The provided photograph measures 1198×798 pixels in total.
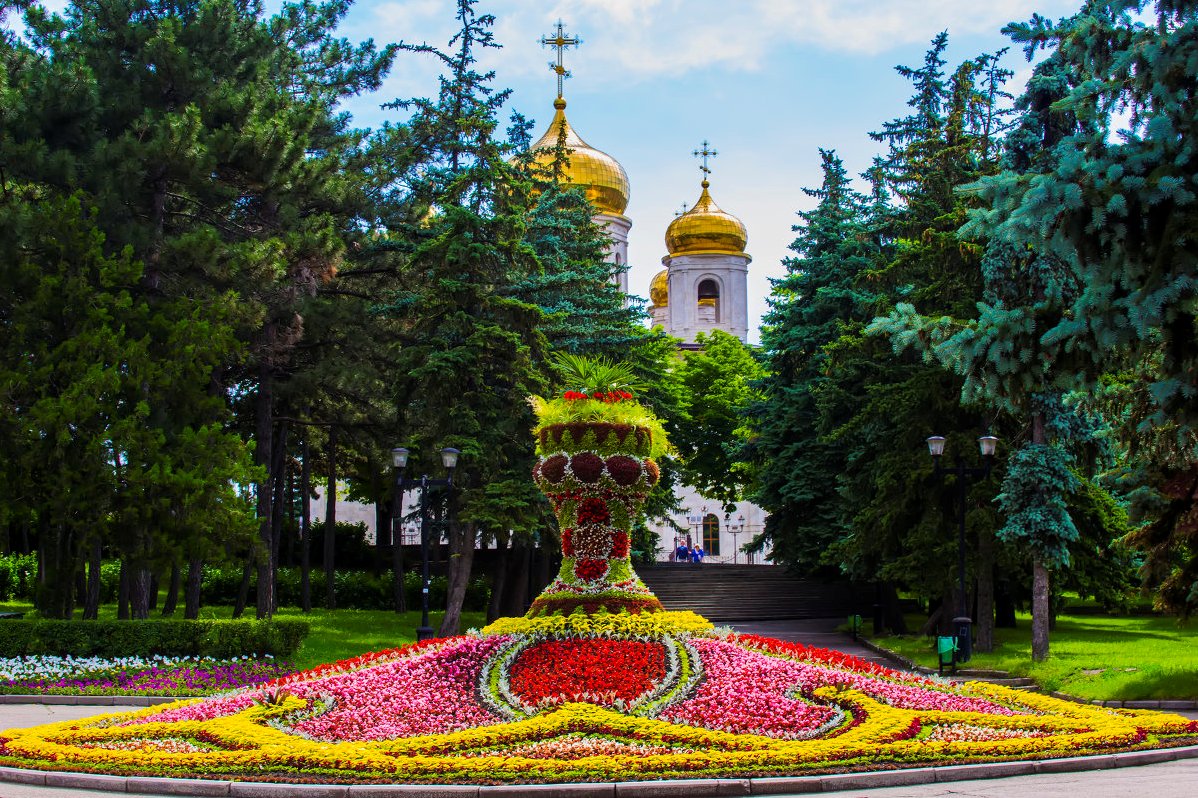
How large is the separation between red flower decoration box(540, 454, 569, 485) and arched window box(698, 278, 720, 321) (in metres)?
52.0

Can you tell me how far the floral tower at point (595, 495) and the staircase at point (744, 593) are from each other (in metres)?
22.5

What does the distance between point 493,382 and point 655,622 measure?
14.8 meters

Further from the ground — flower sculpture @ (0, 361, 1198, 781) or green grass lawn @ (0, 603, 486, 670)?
flower sculpture @ (0, 361, 1198, 781)

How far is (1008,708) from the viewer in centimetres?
1341

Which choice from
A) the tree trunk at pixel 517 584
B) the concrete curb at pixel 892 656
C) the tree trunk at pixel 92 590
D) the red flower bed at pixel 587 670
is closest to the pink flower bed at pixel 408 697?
the red flower bed at pixel 587 670

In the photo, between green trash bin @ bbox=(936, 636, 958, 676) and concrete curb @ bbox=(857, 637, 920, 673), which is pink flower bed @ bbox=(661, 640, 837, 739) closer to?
green trash bin @ bbox=(936, 636, 958, 676)

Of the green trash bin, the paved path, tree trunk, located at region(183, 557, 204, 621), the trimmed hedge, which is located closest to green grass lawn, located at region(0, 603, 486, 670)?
the trimmed hedge

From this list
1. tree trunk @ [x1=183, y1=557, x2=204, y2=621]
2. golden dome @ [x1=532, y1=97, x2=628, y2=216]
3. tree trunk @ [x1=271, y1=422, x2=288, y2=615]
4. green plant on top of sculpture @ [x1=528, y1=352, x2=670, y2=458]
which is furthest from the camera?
golden dome @ [x1=532, y1=97, x2=628, y2=216]

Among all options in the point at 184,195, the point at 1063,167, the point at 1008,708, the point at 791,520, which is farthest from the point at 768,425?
the point at 1063,167

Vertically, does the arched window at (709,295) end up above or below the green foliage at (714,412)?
above

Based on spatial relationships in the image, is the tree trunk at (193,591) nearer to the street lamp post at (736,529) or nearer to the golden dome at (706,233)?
the street lamp post at (736,529)

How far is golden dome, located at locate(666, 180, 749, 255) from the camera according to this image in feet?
216

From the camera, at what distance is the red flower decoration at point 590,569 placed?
48.0 feet

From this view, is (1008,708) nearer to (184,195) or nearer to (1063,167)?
(1063,167)
